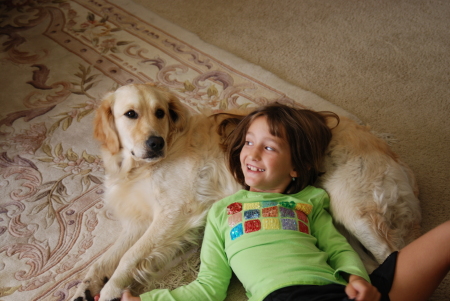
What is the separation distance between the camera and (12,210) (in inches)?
88.1

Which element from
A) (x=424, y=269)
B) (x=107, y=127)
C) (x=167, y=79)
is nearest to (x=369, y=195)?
(x=424, y=269)

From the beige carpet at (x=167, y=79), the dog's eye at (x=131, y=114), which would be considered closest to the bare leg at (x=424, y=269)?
the beige carpet at (x=167, y=79)

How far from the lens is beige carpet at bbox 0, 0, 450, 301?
2.13m

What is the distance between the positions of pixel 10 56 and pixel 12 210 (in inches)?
70.8

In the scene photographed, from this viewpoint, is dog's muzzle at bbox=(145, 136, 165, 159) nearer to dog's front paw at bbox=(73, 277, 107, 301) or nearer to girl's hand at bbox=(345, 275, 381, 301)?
dog's front paw at bbox=(73, 277, 107, 301)

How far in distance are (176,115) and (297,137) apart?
2.39 ft

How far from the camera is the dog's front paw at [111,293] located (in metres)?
1.75

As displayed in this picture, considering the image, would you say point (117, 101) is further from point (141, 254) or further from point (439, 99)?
point (439, 99)

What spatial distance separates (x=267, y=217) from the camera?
175cm

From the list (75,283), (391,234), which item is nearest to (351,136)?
(391,234)

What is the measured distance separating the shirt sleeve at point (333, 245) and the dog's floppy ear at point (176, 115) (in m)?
0.88

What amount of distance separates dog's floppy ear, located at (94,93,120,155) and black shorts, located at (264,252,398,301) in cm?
116

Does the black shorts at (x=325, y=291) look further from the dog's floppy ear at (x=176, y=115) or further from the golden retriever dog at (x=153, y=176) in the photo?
the dog's floppy ear at (x=176, y=115)

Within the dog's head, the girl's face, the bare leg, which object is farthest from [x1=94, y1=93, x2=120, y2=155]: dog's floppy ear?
the bare leg
